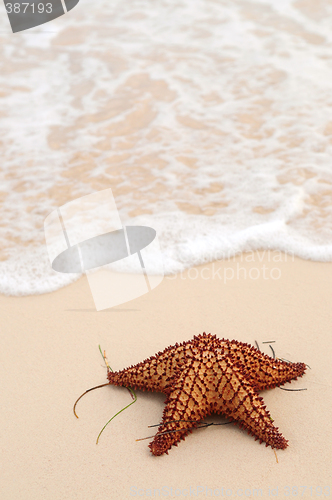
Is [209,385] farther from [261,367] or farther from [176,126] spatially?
[176,126]

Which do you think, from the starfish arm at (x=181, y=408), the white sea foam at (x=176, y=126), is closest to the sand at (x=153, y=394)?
the starfish arm at (x=181, y=408)

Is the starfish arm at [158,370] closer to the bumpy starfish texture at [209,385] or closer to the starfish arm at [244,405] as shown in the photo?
the bumpy starfish texture at [209,385]

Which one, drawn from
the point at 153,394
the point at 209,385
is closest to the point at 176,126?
the point at 153,394

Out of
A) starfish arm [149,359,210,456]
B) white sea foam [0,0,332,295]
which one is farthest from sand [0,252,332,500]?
white sea foam [0,0,332,295]

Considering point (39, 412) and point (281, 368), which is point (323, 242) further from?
point (39, 412)

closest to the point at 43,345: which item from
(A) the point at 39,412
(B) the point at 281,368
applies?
(A) the point at 39,412

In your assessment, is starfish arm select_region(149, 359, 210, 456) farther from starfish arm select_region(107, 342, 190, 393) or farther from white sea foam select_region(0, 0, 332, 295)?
white sea foam select_region(0, 0, 332, 295)
